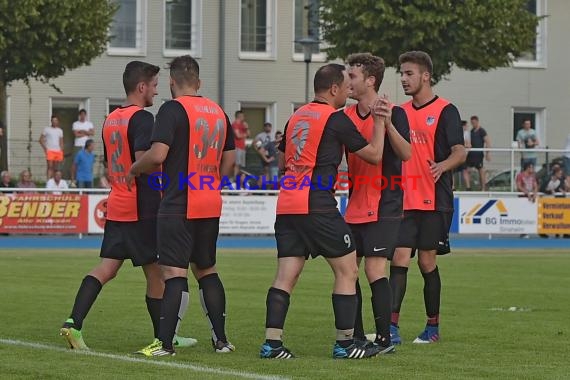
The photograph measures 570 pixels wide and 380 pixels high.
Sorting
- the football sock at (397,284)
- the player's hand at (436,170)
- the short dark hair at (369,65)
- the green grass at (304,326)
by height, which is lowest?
the green grass at (304,326)

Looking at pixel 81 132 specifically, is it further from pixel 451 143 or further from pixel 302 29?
pixel 451 143

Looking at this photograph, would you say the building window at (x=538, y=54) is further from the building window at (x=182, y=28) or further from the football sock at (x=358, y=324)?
the football sock at (x=358, y=324)

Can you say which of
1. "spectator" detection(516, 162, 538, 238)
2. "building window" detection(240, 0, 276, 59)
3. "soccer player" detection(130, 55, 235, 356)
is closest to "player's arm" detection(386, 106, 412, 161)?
"soccer player" detection(130, 55, 235, 356)

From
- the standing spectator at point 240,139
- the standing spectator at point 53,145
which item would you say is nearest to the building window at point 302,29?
the standing spectator at point 240,139

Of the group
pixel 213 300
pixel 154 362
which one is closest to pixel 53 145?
pixel 213 300

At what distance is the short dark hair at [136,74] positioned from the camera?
36.2ft

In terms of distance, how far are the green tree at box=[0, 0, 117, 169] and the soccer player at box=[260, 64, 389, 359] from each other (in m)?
23.7

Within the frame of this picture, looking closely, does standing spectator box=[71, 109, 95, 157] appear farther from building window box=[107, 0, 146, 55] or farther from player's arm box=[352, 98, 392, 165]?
player's arm box=[352, 98, 392, 165]

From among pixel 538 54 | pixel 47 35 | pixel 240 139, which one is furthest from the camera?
pixel 538 54

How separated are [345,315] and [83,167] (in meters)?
22.0

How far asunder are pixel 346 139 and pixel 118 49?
113 feet

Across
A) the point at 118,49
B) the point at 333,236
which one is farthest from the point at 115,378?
the point at 118,49

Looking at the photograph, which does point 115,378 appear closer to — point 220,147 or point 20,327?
point 220,147

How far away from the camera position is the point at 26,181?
30891mm
